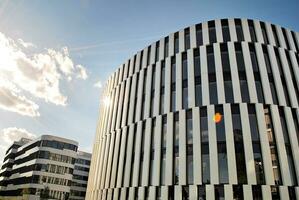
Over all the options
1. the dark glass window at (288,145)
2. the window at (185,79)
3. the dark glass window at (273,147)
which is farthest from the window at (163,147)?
the dark glass window at (288,145)

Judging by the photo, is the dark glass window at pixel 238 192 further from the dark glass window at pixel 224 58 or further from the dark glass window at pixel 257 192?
the dark glass window at pixel 224 58

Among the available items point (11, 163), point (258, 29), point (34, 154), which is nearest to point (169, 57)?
point (258, 29)

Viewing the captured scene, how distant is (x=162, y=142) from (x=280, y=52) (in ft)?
49.4

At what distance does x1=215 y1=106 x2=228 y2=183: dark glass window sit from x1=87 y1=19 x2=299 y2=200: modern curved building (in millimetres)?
79

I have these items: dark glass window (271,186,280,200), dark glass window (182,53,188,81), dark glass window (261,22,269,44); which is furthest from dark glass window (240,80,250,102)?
dark glass window (271,186,280,200)

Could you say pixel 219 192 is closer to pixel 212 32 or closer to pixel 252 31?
pixel 212 32

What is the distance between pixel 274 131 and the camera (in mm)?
22016

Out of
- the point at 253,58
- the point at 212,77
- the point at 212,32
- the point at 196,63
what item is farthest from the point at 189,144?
the point at 212,32

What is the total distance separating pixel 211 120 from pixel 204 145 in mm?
2312

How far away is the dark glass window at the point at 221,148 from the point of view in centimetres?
2097

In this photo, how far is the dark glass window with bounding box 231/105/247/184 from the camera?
67.5 feet

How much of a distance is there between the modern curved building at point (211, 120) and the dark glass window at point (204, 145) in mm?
86

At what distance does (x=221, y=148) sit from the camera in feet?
72.3

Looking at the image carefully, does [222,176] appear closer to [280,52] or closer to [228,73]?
[228,73]
